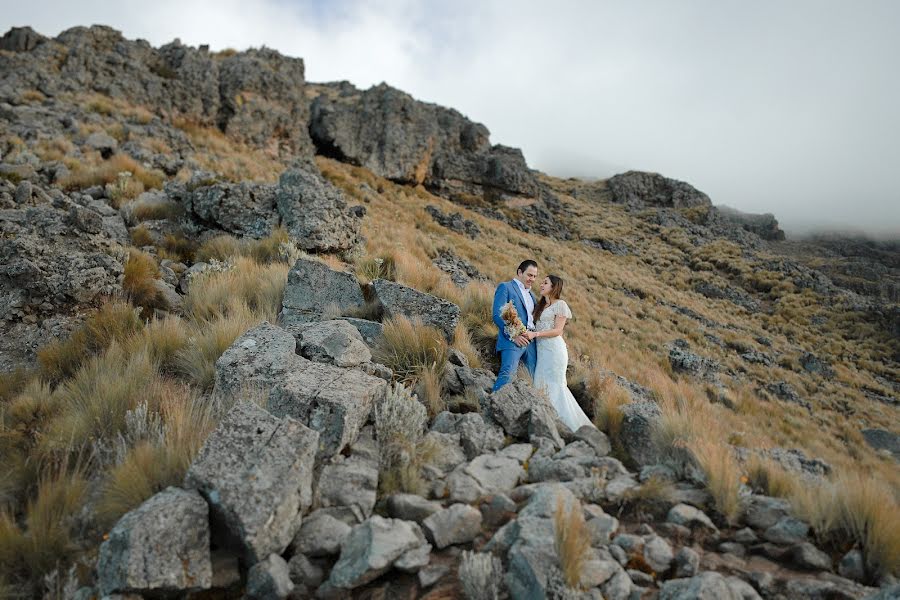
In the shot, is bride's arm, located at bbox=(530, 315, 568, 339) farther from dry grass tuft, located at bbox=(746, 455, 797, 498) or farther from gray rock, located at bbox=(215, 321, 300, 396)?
gray rock, located at bbox=(215, 321, 300, 396)

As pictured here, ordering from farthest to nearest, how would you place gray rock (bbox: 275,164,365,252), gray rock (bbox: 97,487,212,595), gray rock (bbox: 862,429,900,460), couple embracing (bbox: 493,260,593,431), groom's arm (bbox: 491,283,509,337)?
1. gray rock (bbox: 862,429,900,460)
2. gray rock (bbox: 275,164,365,252)
3. groom's arm (bbox: 491,283,509,337)
4. couple embracing (bbox: 493,260,593,431)
5. gray rock (bbox: 97,487,212,595)

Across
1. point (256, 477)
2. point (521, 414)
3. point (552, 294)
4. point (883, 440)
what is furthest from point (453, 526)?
point (883, 440)

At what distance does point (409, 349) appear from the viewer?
5.11m

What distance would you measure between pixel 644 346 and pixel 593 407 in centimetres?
1130

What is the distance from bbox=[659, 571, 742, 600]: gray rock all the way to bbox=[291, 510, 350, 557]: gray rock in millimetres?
1677

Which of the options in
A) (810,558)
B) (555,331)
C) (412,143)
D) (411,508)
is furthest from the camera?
(412,143)

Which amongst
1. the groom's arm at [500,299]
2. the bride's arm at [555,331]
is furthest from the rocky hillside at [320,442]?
the bride's arm at [555,331]

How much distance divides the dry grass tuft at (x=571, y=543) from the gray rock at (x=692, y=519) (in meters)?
0.78

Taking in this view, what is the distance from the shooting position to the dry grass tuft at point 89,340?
4.24 m

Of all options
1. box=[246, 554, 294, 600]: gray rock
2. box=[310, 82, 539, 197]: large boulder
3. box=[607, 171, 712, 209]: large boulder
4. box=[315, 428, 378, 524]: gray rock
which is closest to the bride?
box=[315, 428, 378, 524]: gray rock

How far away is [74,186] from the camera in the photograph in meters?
9.91

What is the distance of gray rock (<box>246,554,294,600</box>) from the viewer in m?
2.05

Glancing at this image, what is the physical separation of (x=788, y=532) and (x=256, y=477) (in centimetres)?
312

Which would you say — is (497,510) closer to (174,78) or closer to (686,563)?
(686,563)
